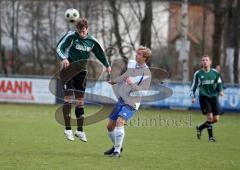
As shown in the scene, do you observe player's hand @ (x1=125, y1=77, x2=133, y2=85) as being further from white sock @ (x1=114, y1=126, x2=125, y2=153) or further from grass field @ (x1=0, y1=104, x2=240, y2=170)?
grass field @ (x1=0, y1=104, x2=240, y2=170)

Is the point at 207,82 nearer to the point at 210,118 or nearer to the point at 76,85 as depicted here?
the point at 210,118

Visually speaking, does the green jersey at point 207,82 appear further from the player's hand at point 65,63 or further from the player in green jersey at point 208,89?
the player's hand at point 65,63

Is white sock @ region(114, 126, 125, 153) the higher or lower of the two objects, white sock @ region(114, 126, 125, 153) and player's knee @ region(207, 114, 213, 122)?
the higher

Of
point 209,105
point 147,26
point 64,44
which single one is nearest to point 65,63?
point 64,44

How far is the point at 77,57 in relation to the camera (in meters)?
13.5

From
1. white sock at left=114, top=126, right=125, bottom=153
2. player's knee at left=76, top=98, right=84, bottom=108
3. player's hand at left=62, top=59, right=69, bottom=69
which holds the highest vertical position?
player's hand at left=62, top=59, right=69, bottom=69

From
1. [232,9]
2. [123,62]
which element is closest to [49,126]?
[123,62]

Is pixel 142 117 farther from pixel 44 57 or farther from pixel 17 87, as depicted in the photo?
pixel 44 57

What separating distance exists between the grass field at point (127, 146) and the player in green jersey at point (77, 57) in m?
0.71

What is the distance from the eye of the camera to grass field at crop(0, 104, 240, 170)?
1170 cm

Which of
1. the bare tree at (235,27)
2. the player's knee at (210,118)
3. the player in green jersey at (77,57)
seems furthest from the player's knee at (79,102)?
the bare tree at (235,27)

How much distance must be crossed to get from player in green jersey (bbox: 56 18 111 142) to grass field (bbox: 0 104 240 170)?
71cm

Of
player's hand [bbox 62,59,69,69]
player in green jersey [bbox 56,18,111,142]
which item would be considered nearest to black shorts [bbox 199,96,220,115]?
player in green jersey [bbox 56,18,111,142]

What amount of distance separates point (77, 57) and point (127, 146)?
2626 mm
